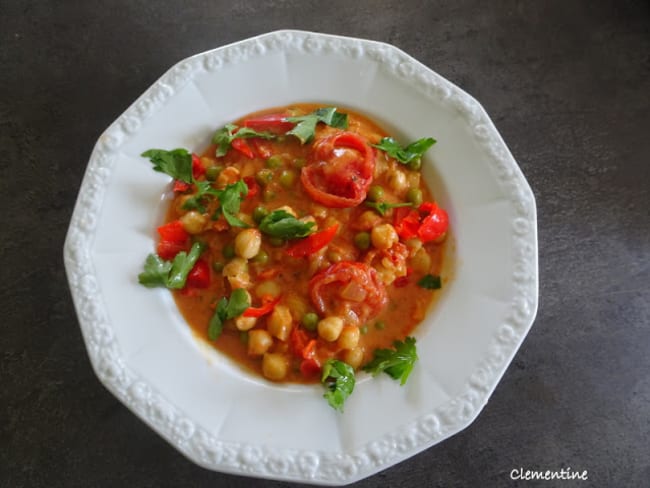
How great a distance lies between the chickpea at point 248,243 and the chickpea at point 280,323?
0.38 metres

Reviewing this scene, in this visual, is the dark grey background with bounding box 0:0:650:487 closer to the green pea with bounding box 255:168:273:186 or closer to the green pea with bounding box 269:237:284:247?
the green pea with bounding box 255:168:273:186

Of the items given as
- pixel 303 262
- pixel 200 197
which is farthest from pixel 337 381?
pixel 200 197

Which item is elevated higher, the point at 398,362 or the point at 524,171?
the point at 524,171

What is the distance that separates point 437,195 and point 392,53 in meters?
1.00

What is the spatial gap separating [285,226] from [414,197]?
916 mm

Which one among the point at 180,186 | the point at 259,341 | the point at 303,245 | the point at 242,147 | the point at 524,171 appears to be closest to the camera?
the point at 259,341

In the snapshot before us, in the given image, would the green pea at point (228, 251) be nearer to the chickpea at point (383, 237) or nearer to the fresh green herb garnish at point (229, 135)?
the fresh green herb garnish at point (229, 135)

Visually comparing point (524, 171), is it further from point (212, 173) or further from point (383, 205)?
point (212, 173)

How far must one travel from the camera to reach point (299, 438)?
11.0 ft

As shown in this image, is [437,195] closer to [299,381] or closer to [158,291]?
[299,381]

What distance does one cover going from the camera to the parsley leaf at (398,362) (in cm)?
349

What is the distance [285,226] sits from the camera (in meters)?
3.55

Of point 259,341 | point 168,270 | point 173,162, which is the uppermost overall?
point 173,162

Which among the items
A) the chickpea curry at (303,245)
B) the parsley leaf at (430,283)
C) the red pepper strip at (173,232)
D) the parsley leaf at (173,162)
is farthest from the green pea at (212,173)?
the parsley leaf at (430,283)
